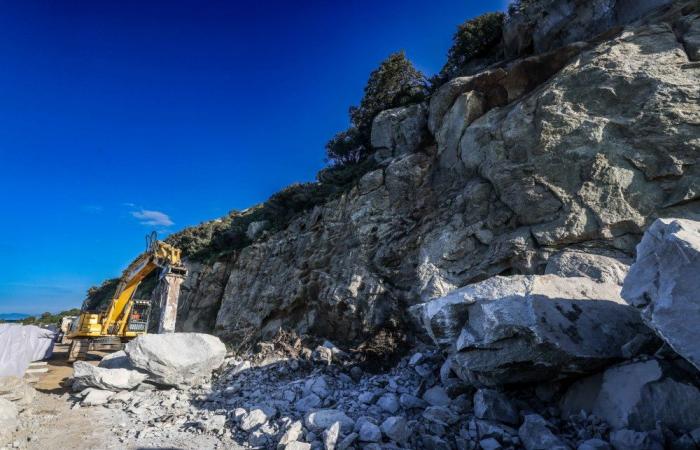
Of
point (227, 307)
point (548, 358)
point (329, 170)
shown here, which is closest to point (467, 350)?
point (548, 358)

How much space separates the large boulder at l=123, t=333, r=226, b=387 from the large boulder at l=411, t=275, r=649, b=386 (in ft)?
20.9

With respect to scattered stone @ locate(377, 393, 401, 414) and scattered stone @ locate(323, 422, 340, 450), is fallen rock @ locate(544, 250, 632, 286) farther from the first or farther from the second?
scattered stone @ locate(323, 422, 340, 450)

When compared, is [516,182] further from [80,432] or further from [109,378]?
[109,378]

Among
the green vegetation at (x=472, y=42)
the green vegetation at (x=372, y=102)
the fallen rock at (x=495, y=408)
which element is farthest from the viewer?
the green vegetation at (x=372, y=102)

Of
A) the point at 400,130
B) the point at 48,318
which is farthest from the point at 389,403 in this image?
the point at 48,318

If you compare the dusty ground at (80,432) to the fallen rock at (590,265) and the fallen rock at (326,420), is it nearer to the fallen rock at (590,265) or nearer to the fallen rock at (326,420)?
the fallen rock at (326,420)

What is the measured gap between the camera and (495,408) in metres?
4.45

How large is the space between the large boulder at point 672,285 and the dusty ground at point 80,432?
5689 millimetres

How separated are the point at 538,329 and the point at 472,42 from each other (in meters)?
18.0

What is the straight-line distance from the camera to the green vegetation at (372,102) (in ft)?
66.1

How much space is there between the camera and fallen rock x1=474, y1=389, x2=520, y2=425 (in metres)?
4.38

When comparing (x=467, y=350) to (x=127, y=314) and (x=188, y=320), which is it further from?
A: (x=188, y=320)

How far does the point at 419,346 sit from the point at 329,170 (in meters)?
13.1

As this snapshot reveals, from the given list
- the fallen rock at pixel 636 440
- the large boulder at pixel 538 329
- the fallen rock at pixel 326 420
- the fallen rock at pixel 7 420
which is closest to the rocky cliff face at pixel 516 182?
the large boulder at pixel 538 329
